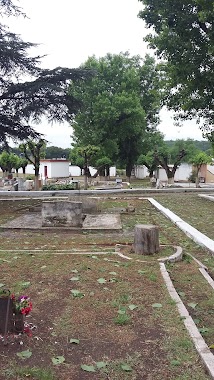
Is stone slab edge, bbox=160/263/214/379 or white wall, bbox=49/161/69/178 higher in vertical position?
white wall, bbox=49/161/69/178

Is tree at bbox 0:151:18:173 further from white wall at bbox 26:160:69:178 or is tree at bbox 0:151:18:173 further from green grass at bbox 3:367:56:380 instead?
green grass at bbox 3:367:56:380

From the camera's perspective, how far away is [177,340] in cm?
334

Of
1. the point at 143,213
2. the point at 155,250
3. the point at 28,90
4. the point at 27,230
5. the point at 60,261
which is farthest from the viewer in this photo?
the point at 28,90

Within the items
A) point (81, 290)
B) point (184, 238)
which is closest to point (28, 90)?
point (184, 238)

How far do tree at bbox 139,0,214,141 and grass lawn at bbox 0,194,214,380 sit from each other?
8.35 metres

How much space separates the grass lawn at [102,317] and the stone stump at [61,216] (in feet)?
10.6

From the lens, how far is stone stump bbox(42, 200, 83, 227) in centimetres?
1024

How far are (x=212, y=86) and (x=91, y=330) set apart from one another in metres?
11.9

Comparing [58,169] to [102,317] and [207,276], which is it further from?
[102,317]

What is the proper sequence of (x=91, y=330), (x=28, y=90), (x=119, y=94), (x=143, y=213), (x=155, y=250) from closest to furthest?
(x=91, y=330) → (x=155, y=250) → (x=143, y=213) → (x=28, y=90) → (x=119, y=94)

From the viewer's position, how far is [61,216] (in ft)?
33.8

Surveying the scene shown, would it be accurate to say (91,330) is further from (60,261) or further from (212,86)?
(212,86)

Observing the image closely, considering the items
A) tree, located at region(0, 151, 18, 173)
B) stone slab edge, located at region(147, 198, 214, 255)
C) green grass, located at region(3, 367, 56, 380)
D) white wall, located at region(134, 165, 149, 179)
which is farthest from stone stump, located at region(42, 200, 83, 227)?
white wall, located at region(134, 165, 149, 179)

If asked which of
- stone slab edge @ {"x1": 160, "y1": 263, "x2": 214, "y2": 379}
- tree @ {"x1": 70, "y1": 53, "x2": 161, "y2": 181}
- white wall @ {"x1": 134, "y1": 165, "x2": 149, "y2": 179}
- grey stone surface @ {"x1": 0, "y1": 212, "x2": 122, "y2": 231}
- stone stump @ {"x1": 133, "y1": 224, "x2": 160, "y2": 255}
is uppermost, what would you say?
tree @ {"x1": 70, "y1": 53, "x2": 161, "y2": 181}
